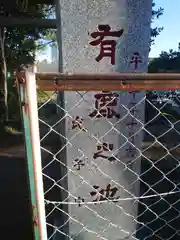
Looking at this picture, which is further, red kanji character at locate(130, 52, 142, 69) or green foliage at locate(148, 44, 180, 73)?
green foliage at locate(148, 44, 180, 73)

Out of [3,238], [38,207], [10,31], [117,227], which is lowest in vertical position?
[3,238]

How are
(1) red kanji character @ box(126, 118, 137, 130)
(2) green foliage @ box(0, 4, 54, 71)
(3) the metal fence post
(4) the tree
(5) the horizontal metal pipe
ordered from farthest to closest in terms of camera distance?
(2) green foliage @ box(0, 4, 54, 71) < (4) the tree < (5) the horizontal metal pipe < (1) red kanji character @ box(126, 118, 137, 130) < (3) the metal fence post

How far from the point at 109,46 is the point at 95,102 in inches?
10.5

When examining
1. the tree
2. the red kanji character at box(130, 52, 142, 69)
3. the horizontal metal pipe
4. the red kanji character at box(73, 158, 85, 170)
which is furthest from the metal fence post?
the tree

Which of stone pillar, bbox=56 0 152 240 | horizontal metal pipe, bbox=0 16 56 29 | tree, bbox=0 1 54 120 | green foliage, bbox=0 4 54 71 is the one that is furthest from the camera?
green foliage, bbox=0 4 54 71

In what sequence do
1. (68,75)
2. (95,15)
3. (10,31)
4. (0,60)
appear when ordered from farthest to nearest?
(10,31), (0,60), (95,15), (68,75)

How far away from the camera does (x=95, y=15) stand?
133 centimetres

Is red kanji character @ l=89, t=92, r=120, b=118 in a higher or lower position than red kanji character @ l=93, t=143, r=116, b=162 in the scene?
higher

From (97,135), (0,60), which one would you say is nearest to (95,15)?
(97,135)

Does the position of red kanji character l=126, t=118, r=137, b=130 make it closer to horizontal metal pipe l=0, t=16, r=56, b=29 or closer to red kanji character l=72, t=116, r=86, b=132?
red kanji character l=72, t=116, r=86, b=132

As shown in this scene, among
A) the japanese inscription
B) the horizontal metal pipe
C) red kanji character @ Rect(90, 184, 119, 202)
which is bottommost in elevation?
red kanji character @ Rect(90, 184, 119, 202)

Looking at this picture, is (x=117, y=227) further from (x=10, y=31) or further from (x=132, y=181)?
(x=10, y=31)

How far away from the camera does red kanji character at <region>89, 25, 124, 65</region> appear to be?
1.35 metres

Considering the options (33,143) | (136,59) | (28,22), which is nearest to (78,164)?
(136,59)
